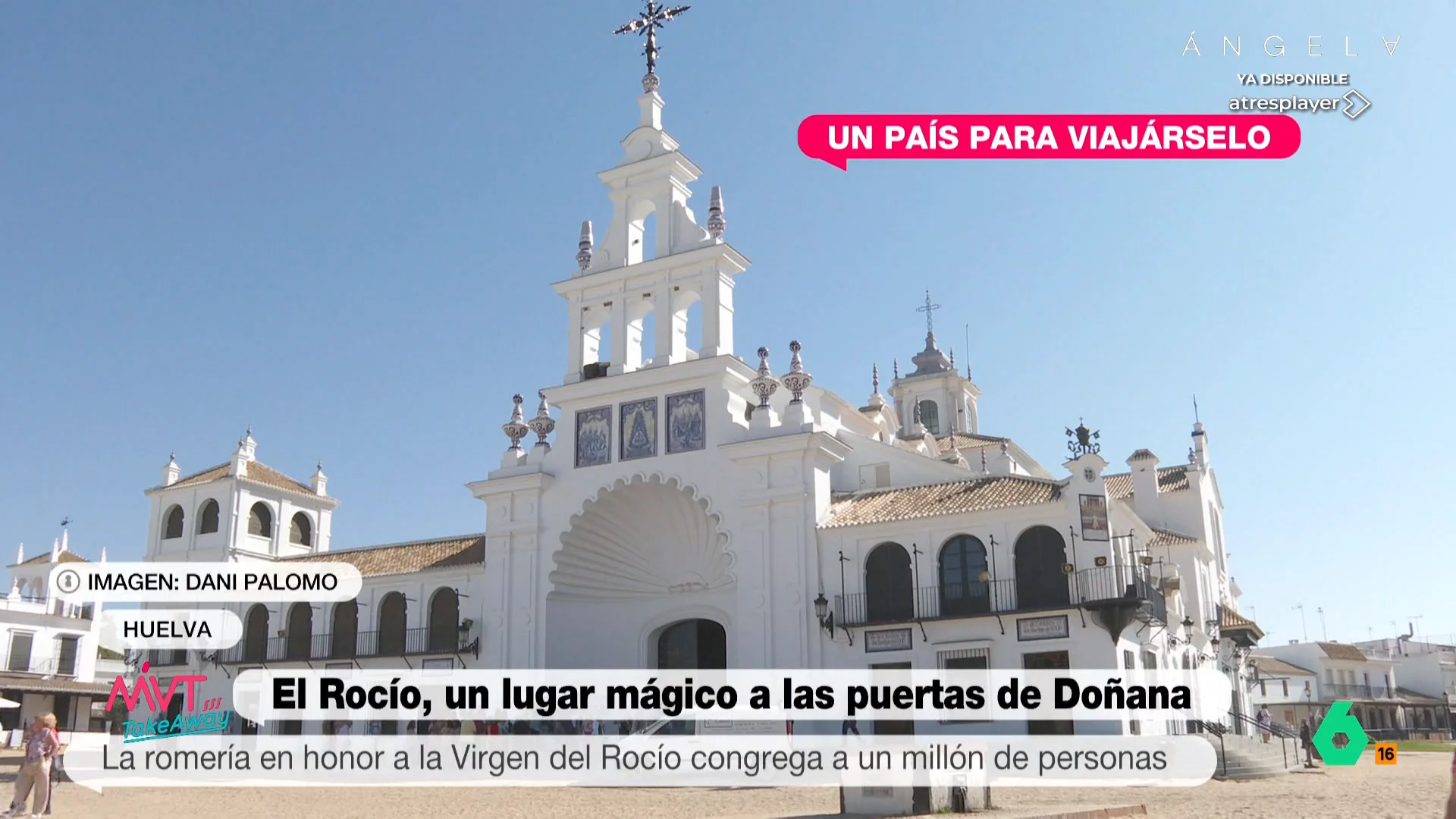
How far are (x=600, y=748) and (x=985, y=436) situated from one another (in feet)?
101

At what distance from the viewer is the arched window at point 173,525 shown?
4291 cm

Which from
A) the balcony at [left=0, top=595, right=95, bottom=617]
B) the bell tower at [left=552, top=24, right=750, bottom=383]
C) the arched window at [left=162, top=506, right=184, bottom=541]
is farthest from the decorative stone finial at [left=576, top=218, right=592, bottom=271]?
the balcony at [left=0, top=595, right=95, bottom=617]

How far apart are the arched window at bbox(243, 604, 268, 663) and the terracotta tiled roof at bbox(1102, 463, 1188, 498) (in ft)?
84.7

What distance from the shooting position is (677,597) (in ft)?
100

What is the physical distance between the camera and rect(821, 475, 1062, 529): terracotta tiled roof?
2633 centimetres

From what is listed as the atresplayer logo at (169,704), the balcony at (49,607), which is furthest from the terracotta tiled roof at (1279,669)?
the balcony at (49,607)

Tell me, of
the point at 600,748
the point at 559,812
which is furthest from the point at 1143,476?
the point at 559,812

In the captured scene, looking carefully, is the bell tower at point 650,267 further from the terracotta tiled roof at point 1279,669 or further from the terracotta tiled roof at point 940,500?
the terracotta tiled roof at point 1279,669

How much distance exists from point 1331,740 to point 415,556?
1031 inches

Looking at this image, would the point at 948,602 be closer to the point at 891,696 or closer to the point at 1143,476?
the point at 891,696

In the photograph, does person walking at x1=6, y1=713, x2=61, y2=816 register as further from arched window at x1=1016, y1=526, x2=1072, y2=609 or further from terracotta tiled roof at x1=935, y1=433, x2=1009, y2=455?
terracotta tiled roof at x1=935, y1=433, x2=1009, y2=455
